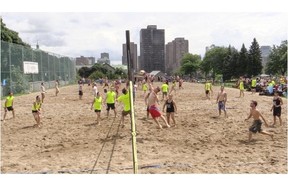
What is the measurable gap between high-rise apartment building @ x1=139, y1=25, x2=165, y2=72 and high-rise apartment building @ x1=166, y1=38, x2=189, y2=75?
117 ft

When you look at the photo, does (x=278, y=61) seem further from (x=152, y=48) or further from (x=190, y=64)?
(x=190, y=64)

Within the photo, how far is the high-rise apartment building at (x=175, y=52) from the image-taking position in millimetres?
143125

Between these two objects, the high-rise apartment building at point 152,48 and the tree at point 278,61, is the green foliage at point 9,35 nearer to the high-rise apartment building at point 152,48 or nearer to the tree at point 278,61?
the high-rise apartment building at point 152,48

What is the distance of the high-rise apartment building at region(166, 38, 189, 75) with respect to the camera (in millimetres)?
143125

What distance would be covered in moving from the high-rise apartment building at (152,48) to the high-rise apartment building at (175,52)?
35.5m

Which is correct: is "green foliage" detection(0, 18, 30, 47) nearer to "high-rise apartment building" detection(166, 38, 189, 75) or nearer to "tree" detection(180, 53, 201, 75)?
"tree" detection(180, 53, 201, 75)

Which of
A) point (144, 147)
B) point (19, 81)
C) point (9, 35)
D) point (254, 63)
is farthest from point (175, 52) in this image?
point (144, 147)

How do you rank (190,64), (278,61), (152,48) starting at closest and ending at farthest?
(278,61)
(152,48)
(190,64)

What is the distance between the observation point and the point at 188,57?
114 meters

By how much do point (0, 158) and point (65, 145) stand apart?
6.29ft

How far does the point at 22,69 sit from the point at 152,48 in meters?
58.8

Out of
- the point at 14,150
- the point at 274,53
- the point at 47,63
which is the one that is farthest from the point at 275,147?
the point at 274,53

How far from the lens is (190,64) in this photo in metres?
111

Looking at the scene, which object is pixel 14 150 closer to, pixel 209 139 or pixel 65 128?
pixel 65 128
